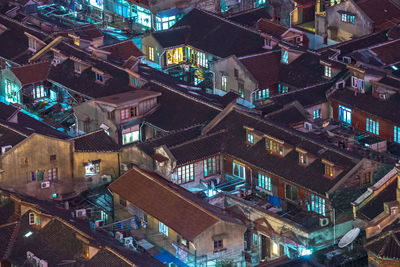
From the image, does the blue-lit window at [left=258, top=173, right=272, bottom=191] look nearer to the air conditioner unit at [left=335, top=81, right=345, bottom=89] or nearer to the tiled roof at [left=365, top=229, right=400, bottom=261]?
the tiled roof at [left=365, top=229, right=400, bottom=261]

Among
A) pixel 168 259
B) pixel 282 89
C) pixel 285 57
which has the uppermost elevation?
pixel 285 57

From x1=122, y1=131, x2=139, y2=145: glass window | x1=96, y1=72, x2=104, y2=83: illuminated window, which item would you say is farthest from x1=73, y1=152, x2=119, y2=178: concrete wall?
x1=96, y1=72, x2=104, y2=83: illuminated window

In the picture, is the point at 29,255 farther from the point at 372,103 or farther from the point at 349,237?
the point at 372,103

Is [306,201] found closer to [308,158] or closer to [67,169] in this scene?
[308,158]

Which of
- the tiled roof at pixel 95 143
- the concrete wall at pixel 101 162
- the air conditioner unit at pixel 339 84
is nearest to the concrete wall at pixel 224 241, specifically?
the concrete wall at pixel 101 162

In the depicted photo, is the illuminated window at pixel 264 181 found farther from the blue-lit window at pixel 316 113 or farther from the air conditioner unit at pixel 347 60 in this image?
the air conditioner unit at pixel 347 60

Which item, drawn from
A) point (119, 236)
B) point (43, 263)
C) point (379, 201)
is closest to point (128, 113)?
point (119, 236)
